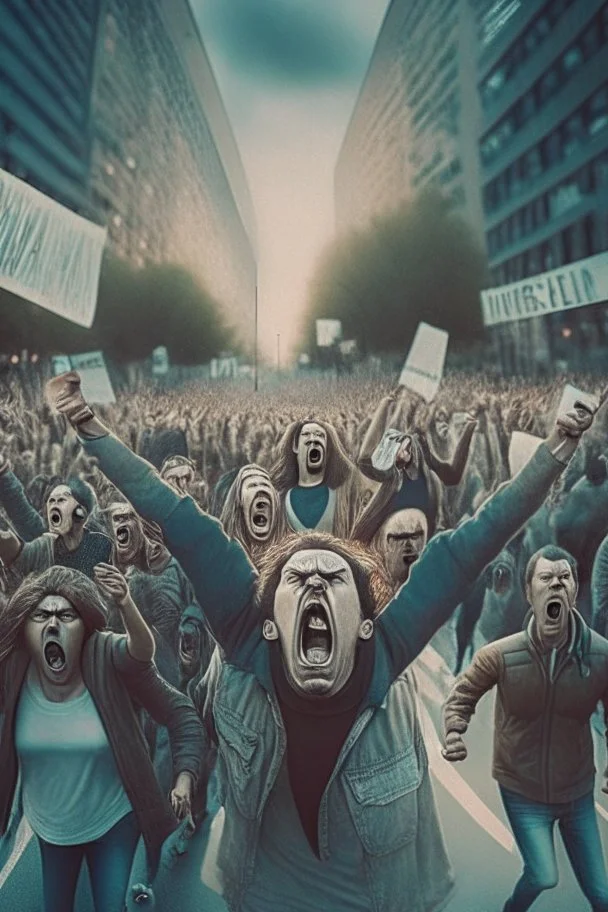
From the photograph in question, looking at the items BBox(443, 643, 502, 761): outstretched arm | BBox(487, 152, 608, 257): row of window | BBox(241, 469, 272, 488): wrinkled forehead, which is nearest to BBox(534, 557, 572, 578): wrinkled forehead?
BBox(443, 643, 502, 761): outstretched arm

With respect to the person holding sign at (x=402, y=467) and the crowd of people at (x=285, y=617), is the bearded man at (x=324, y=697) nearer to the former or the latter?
the crowd of people at (x=285, y=617)

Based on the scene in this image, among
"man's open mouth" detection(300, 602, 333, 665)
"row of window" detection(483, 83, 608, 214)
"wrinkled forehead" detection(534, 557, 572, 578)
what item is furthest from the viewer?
"row of window" detection(483, 83, 608, 214)

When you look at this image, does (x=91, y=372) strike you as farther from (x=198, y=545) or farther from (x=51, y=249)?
(x=198, y=545)

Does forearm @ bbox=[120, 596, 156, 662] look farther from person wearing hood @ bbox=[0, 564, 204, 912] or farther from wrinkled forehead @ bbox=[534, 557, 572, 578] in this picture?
wrinkled forehead @ bbox=[534, 557, 572, 578]

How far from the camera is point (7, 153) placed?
2.92m

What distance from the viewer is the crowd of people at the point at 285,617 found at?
108 inches

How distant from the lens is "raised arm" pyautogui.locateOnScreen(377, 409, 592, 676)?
108 inches

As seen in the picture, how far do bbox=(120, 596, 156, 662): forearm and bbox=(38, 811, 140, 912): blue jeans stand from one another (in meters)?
0.56

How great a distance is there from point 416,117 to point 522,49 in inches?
17.6

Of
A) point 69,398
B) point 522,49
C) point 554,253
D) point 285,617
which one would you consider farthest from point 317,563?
point 522,49

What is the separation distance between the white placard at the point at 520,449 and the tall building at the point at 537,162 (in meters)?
0.27

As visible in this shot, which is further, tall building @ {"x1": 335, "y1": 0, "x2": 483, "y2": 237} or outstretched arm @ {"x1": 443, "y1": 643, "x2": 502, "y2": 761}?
tall building @ {"x1": 335, "y1": 0, "x2": 483, "y2": 237}

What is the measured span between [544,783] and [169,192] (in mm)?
2471

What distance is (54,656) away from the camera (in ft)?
9.08
